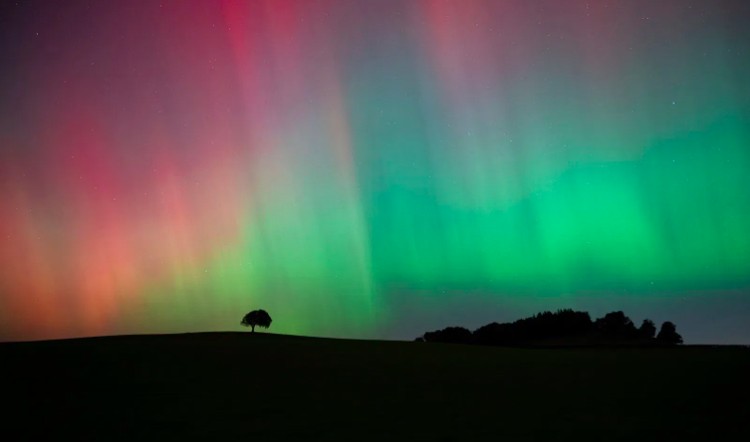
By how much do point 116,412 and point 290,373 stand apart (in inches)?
345

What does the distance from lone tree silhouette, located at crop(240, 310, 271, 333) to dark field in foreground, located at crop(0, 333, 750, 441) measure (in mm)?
69551

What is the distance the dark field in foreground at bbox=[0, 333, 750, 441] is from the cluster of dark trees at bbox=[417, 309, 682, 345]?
37186 mm

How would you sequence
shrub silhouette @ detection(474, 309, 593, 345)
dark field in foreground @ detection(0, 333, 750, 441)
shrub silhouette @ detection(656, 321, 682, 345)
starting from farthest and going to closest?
1. shrub silhouette @ detection(474, 309, 593, 345)
2. shrub silhouette @ detection(656, 321, 682, 345)
3. dark field in foreground @ detection(0, 333, 750, 441)

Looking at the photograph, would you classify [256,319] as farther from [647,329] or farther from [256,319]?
[647,329]

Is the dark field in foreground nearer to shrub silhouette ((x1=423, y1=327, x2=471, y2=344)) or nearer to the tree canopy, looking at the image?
shrub silhouette ((x1=423, y1=327, x2=471, y2=344))

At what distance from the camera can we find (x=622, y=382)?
2253 centimetres

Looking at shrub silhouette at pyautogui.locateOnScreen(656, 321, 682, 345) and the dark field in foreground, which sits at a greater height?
the dark field in foreground

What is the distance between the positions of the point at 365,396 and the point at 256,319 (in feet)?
277

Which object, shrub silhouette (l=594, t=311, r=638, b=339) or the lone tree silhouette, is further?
the lone tree silhouette

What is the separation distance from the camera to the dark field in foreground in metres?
15.0

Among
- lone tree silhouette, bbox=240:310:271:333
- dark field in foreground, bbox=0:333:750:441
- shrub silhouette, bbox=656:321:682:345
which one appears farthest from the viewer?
lone tree silhouette, bbox=240:310:271:333

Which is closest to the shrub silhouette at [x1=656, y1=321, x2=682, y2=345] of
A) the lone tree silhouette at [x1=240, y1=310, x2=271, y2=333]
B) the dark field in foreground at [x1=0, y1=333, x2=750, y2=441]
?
the dark field in foreground at [x1=0, y1=333, x2=750, y2=441]

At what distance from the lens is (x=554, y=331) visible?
74.6 metres

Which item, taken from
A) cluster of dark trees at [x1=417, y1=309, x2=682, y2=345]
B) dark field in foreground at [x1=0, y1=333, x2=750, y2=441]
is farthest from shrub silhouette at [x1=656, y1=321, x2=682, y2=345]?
dark field in foreground at [x1=0, y1=333, x2=750, y2=441]
